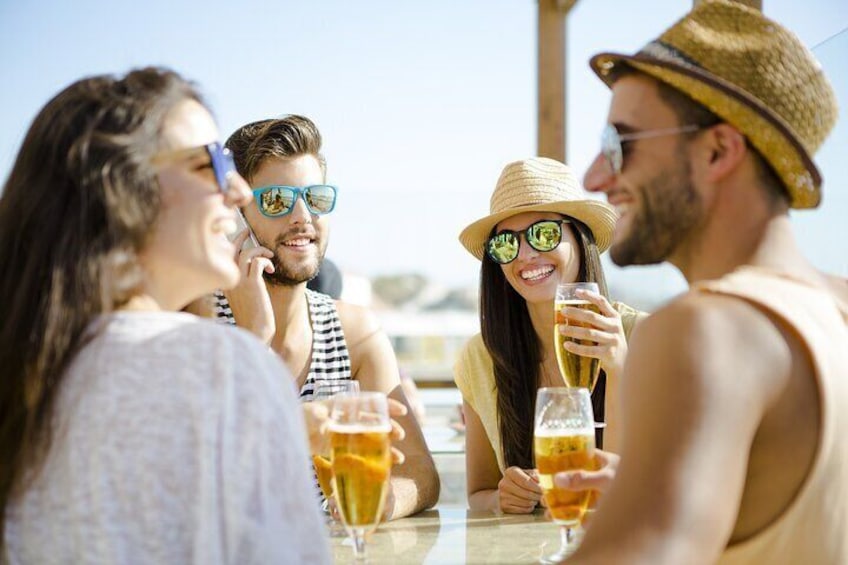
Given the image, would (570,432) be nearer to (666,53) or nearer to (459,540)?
(459,540)

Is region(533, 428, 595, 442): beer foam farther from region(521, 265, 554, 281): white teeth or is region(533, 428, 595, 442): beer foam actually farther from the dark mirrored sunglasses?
region(521, 265, 554, 281): white teeth

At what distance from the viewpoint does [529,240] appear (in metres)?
3.17

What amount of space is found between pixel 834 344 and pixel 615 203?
0.44 metres

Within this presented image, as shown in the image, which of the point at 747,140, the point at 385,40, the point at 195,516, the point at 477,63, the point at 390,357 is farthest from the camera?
the point at 477,63

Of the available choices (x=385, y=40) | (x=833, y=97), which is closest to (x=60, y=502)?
(x=833, y=97)

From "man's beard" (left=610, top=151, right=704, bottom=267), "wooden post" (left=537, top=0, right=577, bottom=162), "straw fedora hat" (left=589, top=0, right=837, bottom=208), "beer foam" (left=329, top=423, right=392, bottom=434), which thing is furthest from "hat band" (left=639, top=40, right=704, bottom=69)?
"wooden post" (left=537, top=0, right=577, bottom=162)

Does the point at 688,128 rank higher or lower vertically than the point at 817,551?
higher

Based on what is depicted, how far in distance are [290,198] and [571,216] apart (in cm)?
92

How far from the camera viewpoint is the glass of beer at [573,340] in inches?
97.9

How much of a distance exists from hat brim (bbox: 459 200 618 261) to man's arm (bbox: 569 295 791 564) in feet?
5.89

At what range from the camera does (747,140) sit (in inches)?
61.6

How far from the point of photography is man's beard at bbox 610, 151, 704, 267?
5.19ft

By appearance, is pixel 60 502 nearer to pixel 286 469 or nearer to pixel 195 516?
pixel 195 516

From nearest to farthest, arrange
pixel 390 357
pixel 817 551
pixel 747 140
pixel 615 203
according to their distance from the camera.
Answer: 1. pixel 817 551
2. pixel 747 140
3. pixel 615 203
4. pixel 390 357
